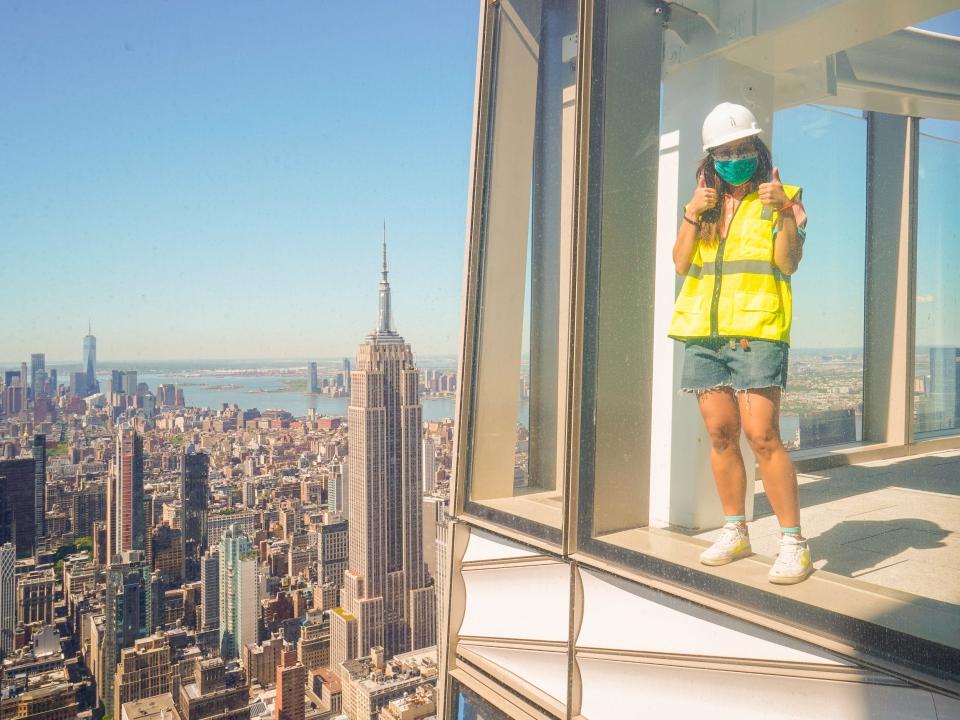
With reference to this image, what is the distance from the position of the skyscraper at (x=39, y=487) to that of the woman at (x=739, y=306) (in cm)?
584

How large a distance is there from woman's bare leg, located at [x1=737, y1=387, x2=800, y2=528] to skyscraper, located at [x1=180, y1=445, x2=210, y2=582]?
20.8ft

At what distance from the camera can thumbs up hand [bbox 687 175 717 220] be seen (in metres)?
1.16

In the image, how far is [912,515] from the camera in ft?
4.58

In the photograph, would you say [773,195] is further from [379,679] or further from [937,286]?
[379,679]

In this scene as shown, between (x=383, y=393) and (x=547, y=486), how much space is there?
5767 millimetres

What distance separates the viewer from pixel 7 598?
Result: 196 inches

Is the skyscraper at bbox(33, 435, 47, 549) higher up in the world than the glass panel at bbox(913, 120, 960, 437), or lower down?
lower down

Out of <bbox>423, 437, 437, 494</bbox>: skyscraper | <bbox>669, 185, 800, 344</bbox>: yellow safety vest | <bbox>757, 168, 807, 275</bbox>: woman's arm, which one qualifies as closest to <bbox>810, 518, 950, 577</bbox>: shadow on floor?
<bbox>669, 185, 800, 344</bbox>: yellow safety vest

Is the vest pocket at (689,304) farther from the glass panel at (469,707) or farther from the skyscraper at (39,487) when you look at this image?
the skyscraper at (39,487)

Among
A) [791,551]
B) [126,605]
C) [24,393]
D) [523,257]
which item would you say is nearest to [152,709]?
[126,605]

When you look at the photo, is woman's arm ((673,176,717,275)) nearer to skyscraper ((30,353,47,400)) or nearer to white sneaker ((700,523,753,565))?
white sneaker ((700,523,753,565))

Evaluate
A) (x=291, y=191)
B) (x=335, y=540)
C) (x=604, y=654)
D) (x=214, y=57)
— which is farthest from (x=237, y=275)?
(x=604, y=654)

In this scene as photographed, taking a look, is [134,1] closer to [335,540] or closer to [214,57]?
[214,57]

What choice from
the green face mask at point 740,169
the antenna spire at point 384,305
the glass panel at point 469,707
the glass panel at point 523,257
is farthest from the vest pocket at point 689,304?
the antenna spire at point 384,305
